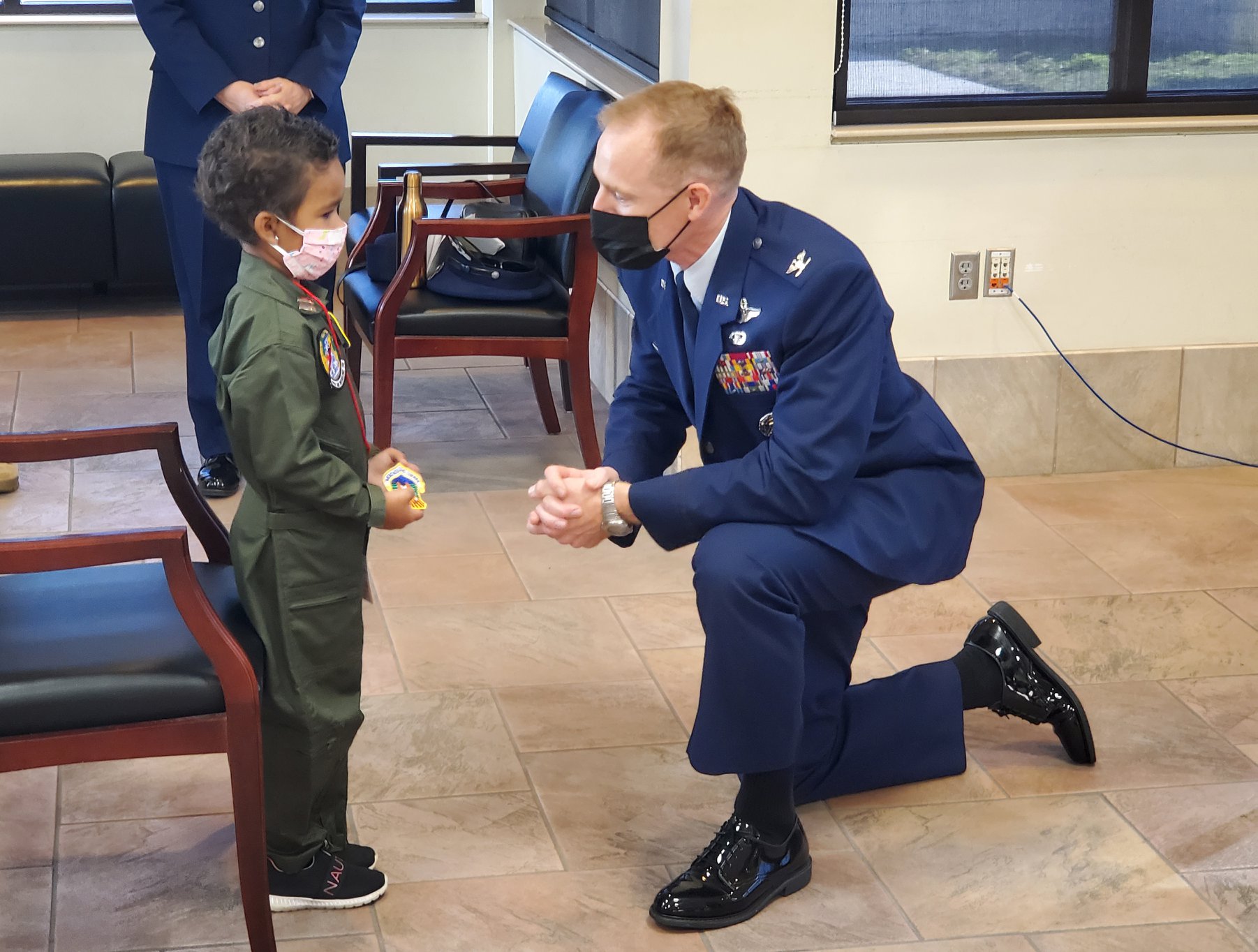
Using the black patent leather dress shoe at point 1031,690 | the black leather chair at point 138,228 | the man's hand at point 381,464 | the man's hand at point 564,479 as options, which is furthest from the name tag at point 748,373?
the black leather chair at point 138,228

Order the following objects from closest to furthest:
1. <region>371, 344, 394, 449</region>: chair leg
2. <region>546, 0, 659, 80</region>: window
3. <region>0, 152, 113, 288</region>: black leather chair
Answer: <region>371, 344, 394, 449</region>: chair leg, <region>546, 0, 659, 80</region>: window, <region>0, 152, 113, 288</region>: black leather chair

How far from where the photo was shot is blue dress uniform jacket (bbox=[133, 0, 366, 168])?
3.73 m

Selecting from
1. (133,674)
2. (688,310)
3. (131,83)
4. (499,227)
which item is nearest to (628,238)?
(688,310)

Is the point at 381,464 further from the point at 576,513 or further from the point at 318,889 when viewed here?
the point at 318,889

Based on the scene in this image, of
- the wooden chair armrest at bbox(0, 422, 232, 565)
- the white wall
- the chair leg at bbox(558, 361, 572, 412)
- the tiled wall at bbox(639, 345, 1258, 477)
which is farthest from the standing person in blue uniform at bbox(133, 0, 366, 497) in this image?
the white wall

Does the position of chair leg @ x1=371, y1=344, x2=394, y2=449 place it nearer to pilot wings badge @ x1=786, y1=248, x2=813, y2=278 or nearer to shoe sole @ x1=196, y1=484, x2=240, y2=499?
shoe sole @ x1=196, y1=484, x2=240, y2=499

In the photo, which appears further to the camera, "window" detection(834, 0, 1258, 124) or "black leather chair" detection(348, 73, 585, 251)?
"black leather chair" detection(348, 73, 585, 251)

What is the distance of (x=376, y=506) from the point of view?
2092 millimetres

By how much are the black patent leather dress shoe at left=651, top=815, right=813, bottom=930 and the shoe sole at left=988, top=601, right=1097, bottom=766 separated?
2.00 ft

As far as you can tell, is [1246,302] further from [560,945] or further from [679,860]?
[560,945]

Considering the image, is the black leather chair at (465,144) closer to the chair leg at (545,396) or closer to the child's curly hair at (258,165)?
the chair leg at (545,396)

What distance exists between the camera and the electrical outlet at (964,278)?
154 inches

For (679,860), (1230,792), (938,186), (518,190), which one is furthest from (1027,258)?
(679,860)

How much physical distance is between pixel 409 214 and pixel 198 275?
546 mm
